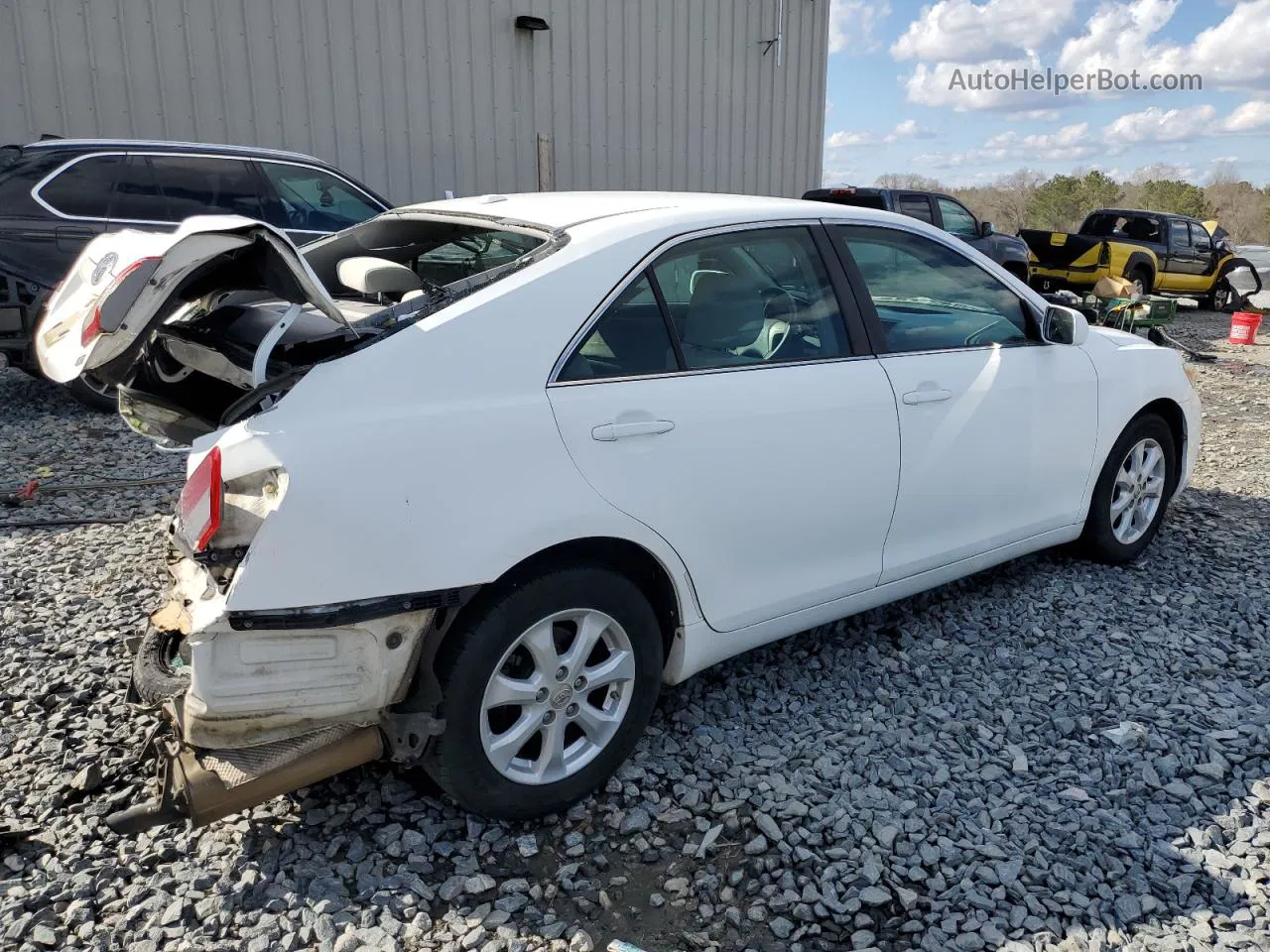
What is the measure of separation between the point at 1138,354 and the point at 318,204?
6.13 metres

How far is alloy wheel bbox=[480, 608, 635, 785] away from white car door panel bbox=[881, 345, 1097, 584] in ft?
3.66

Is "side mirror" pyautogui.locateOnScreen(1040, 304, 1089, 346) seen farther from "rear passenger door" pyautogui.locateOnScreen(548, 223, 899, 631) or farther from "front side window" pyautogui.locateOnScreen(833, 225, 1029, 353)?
"rear passenger door" pyautogui.locateOnScreen(548, 223, 899, 631)

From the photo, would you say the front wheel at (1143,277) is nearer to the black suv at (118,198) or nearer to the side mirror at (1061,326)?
the black suv at (118,198)

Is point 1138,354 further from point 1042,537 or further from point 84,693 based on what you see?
point 84,693

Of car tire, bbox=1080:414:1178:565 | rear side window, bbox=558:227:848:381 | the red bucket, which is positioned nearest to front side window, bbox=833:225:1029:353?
rear side window, bbox=558:227:848:381

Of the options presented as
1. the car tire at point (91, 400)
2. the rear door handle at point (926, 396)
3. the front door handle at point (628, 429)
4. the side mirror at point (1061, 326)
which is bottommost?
the car tire at point (91, 400)

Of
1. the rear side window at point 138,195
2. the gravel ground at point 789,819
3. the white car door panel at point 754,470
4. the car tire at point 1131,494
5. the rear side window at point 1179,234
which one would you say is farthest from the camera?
the rear side window at point 1179,234

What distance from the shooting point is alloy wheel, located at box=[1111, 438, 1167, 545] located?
434cm

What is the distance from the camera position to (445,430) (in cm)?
231

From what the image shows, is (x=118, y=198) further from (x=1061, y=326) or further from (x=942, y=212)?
(x=942, y=212)

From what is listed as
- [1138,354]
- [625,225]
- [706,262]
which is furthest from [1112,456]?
[625,225]

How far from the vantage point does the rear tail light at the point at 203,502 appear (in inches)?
84.0

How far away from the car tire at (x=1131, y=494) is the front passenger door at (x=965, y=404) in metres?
0.26

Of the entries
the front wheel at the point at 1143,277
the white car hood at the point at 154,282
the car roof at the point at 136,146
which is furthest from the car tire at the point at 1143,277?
the white car hood at the point at 154,282
